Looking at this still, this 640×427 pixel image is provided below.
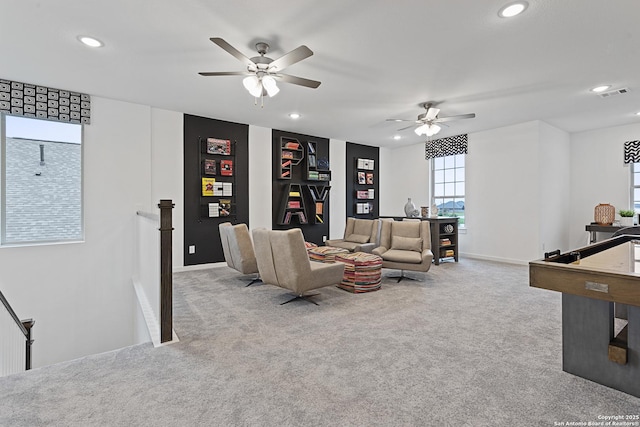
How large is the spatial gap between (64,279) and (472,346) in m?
5.03

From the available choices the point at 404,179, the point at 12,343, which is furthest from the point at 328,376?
the point at 404,179

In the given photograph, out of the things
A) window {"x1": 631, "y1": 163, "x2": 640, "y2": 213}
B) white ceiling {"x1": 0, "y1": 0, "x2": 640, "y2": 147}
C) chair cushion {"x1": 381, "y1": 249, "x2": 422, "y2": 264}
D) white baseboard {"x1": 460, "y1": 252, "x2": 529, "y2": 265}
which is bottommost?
white baseboard {"x1": 460, "y1": 252, "x2": 529, "y2": 265}

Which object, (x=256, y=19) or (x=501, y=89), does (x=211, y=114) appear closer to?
(x=256, y=19)

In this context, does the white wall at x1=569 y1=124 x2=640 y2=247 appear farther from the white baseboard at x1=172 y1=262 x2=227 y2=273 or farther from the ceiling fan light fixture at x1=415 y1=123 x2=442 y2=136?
the white baseboard at x1=172 y1=262 x2=227 y2=273

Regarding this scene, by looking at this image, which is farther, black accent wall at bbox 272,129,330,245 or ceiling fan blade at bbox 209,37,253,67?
black accent wall at bbox 272,129,330,245

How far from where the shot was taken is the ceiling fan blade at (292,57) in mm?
2600

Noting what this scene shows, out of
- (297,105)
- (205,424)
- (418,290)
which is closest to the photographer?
(205,424)

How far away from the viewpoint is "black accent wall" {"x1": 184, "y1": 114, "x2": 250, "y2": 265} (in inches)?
216

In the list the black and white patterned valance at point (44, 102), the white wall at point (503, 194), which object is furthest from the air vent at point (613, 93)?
the black and white patterned valance at point (44, 102)

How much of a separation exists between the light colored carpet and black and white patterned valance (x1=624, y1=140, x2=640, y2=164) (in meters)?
4.60

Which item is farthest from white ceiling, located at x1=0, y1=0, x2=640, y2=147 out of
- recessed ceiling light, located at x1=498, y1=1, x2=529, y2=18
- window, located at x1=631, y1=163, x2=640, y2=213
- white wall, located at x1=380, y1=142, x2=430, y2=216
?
white wall, located at x1=380, y1=142, x2=430, y2=216

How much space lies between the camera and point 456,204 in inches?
285

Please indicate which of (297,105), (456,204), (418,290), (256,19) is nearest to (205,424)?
(256,19)

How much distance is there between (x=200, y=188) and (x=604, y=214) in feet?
24.6
